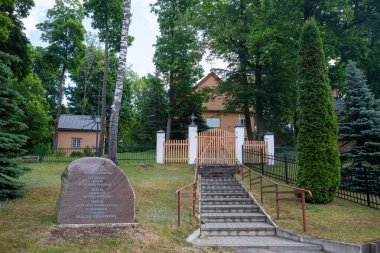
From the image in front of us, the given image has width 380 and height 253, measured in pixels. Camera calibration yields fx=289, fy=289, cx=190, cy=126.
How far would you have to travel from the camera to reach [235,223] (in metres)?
8.45

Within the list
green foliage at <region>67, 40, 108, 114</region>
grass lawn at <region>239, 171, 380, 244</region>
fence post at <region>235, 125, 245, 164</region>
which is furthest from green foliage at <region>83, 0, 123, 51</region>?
green foliage at <region>67, 40, 108, 114</region>

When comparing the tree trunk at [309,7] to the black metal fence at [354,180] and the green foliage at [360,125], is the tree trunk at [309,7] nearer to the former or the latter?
the green foliage at [360,125]

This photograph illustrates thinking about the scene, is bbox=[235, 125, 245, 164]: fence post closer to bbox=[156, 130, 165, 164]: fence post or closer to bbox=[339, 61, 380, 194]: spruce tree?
bbox=[156, 130, 165, 164]: fence post

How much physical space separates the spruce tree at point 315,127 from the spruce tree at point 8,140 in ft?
28.9

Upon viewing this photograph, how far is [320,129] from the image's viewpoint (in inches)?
390

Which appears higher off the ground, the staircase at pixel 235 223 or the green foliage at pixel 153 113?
the green foliage at pixel 153 113

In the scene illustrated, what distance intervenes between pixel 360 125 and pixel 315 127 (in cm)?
482

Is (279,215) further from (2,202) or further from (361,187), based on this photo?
(2,202)

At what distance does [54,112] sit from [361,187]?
3898 centimetres

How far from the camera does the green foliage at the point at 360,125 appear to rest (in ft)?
42.1

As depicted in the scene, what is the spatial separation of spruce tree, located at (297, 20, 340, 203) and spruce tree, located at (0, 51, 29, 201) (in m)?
8.82

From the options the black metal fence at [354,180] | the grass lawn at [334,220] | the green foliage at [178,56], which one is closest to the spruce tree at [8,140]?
the grass lawn at [334,220]

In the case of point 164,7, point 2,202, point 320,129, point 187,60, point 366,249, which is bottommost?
point 366,249

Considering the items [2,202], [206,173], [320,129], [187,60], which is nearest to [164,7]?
[187,60]
